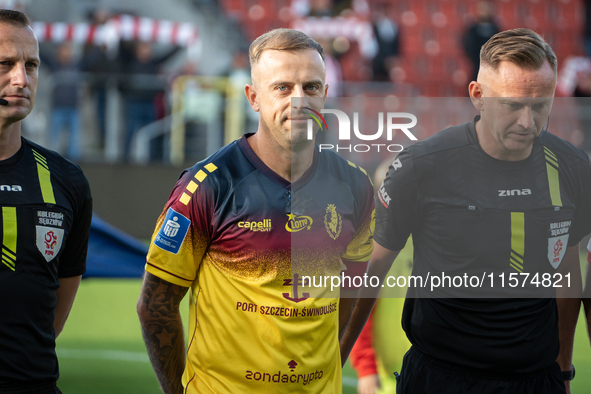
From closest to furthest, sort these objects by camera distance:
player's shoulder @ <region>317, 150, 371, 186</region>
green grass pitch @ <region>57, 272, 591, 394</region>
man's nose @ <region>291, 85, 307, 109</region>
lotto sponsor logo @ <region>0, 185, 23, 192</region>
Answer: man's nose @ <region>291, 85, 307, 109</region> < lotto sponsor logo @ <region>0, 185, 23, 192</region> < player's shoulder @ <region>317, 150, 371, 186</region> < green grass pitch @ <region>57, 272, 591, 394</region>

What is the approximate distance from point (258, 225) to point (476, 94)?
36.2 inches

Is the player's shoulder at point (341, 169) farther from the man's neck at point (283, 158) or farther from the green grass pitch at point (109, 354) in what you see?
the green grass pitch at point (109, 354)

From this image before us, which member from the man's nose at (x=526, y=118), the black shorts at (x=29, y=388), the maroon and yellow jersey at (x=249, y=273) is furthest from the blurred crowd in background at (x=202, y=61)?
the black shorts at (x=29, y=388)

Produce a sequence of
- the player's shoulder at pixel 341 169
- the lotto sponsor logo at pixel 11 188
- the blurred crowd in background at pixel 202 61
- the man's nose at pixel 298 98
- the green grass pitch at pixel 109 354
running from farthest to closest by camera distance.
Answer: the blurred crowd in background at pixel 202 61 < the green grass pitch at pixel 109 354 < the player's shoulder at pixel 341 169 < the lotto sponsor logo at pixel 11 188 < the man's nose at pixel 298 98

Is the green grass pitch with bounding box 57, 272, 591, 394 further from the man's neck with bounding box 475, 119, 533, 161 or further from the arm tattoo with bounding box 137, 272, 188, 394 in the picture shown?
the man's neck with bounding box 475, 119, 533, 161

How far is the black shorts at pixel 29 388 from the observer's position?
215cm

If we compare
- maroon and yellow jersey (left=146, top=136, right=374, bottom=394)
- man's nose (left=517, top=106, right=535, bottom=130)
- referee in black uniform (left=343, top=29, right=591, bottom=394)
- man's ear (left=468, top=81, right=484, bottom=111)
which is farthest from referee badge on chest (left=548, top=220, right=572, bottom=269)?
maroon and yellow jersey (left=146, top=136, right=374, bottom=394)

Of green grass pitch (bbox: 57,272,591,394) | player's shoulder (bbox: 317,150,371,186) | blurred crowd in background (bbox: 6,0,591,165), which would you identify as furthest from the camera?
blurred crowd in background (bbox: 6,0,591,165)

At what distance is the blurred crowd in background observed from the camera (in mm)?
9852

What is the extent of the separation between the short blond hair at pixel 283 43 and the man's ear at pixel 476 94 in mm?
563

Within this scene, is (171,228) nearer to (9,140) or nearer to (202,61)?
(9,140)

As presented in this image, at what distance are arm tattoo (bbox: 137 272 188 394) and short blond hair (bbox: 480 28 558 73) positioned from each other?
1.36 metres

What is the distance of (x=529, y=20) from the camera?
15.6 meters

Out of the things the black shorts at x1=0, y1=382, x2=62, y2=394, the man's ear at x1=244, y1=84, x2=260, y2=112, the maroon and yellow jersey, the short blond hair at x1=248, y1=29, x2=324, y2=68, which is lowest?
the black shorts at x1=0, y1=382, x2=62, y2=394
